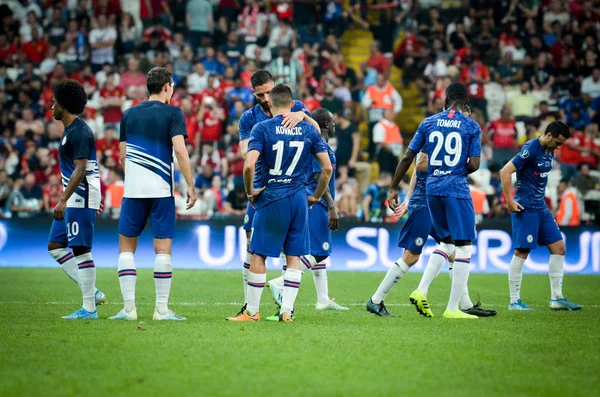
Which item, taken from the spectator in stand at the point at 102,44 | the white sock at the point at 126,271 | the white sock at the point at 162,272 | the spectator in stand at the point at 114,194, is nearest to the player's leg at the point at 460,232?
the white sock at the point at 162,272

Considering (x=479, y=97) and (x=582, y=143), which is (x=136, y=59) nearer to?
(x=479, y=97)

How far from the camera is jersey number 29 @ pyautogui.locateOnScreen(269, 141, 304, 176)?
9.35 m

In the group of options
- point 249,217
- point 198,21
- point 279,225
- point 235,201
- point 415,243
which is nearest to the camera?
point 279,225

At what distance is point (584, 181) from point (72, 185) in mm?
15642

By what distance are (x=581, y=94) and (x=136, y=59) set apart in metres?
12.3

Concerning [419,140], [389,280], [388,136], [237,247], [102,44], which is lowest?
[389,280]

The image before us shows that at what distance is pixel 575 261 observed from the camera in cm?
1988

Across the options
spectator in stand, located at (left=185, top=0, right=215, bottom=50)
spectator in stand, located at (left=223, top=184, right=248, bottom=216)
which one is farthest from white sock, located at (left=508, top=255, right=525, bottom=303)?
spectator in stand, located at (left=185, top=0, right=215, bottom=50)

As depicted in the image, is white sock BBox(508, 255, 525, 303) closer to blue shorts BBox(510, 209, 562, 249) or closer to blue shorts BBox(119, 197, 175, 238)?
blue shorts BBox(510, 209, 562, 249)

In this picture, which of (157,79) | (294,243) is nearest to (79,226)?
(157,79)

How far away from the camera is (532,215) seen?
1237 cm

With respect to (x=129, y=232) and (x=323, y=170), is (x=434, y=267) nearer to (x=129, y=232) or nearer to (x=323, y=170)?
(x=323, y=170)

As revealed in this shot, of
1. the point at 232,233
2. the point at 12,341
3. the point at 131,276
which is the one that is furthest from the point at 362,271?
the point at 12,341

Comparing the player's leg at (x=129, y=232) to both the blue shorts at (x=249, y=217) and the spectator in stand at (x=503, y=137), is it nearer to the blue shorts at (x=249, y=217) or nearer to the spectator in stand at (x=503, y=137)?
the blue shorts at (x=249, y=217)
